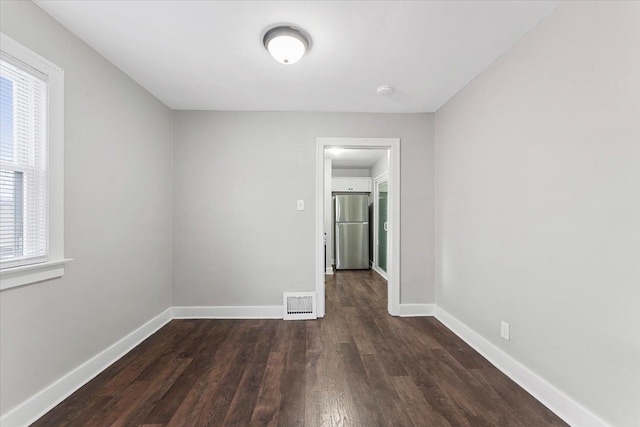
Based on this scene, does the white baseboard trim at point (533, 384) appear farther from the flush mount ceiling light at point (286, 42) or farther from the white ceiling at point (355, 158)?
the white ceiling at point (355, 158)

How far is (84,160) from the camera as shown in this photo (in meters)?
1.96

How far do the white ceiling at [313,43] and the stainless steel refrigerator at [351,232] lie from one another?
134 inches

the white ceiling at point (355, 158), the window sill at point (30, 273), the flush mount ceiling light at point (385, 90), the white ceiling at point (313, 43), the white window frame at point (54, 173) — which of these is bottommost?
the window sill at point (30, 273)

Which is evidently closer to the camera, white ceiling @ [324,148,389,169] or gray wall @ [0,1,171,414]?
gray wall @ [0,1,171,414]

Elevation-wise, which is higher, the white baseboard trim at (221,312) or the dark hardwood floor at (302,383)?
the white baseboard trim at (221,312)

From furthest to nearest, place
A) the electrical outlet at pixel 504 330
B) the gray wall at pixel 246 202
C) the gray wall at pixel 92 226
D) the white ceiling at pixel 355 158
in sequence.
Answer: the white ceiling at pixel 355 158, the gray wall at pixel 246 202, the electrical outlet at pixel 504 330, the gray wall at pixel 92 226

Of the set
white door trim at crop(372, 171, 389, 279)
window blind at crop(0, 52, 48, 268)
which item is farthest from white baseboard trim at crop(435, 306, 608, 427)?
white door trim at crop(372, 171, 389, 279)

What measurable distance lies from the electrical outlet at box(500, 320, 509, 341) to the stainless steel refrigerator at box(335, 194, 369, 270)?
4001mm

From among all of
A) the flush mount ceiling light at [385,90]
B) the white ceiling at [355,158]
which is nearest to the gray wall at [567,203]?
the flush mount ceiling light at [385,90]

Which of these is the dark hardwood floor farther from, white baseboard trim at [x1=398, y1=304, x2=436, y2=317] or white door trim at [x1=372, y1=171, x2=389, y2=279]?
white door trim at [x1=372, y1=171, x2=389, y2=279]

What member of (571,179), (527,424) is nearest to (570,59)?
(571,179)

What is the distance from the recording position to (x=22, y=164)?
1.58m

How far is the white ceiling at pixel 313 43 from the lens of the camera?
1647 mm

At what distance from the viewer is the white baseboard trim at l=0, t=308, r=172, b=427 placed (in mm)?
1523
